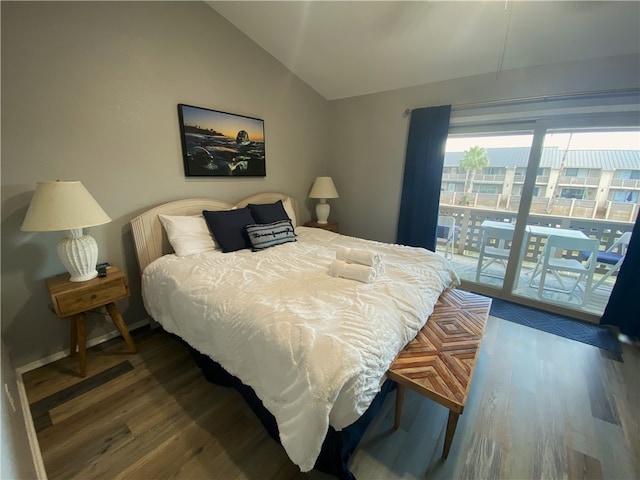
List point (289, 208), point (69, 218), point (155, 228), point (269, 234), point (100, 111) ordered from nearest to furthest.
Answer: point (69, 218)
point (100, 111)
point (155, 228)
point (269, 234)
point (289, 208)

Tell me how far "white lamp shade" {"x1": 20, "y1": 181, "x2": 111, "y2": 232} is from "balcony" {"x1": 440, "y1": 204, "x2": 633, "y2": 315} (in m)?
3.46

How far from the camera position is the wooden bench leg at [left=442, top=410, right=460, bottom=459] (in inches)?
45.7

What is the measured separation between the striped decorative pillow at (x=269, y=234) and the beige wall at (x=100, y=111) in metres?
0.67

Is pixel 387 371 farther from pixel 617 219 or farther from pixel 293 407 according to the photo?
pixel 617 219

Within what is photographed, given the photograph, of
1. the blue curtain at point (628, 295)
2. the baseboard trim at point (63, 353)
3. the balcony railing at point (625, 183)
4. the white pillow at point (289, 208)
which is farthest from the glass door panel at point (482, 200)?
the baseboard trim at point (63, 353)

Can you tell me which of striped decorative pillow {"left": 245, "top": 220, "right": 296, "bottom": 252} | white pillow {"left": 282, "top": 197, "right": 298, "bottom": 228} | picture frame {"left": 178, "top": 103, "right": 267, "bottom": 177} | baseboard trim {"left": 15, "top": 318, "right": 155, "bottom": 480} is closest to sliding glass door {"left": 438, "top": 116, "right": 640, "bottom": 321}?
white pillow {"left": 282, "top": 197, "right": 298, "bottom": 228}

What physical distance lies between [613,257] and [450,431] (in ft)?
8.45

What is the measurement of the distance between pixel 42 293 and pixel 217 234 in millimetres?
1205

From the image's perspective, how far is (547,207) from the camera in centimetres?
265

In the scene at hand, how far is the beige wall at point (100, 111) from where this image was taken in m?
1.61

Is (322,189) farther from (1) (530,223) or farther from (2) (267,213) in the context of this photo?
(1) (530,223)

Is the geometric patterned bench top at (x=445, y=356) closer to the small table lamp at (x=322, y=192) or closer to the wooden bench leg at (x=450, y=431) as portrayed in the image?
the wooden bench leg at (x=450, y=431)

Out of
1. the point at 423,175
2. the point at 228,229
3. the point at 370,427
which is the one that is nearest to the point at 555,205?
the point at 423,175

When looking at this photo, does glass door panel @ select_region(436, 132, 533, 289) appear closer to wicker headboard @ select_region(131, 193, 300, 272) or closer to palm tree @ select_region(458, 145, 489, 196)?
palm tree @ select_region(458, 145, 489, 196)
